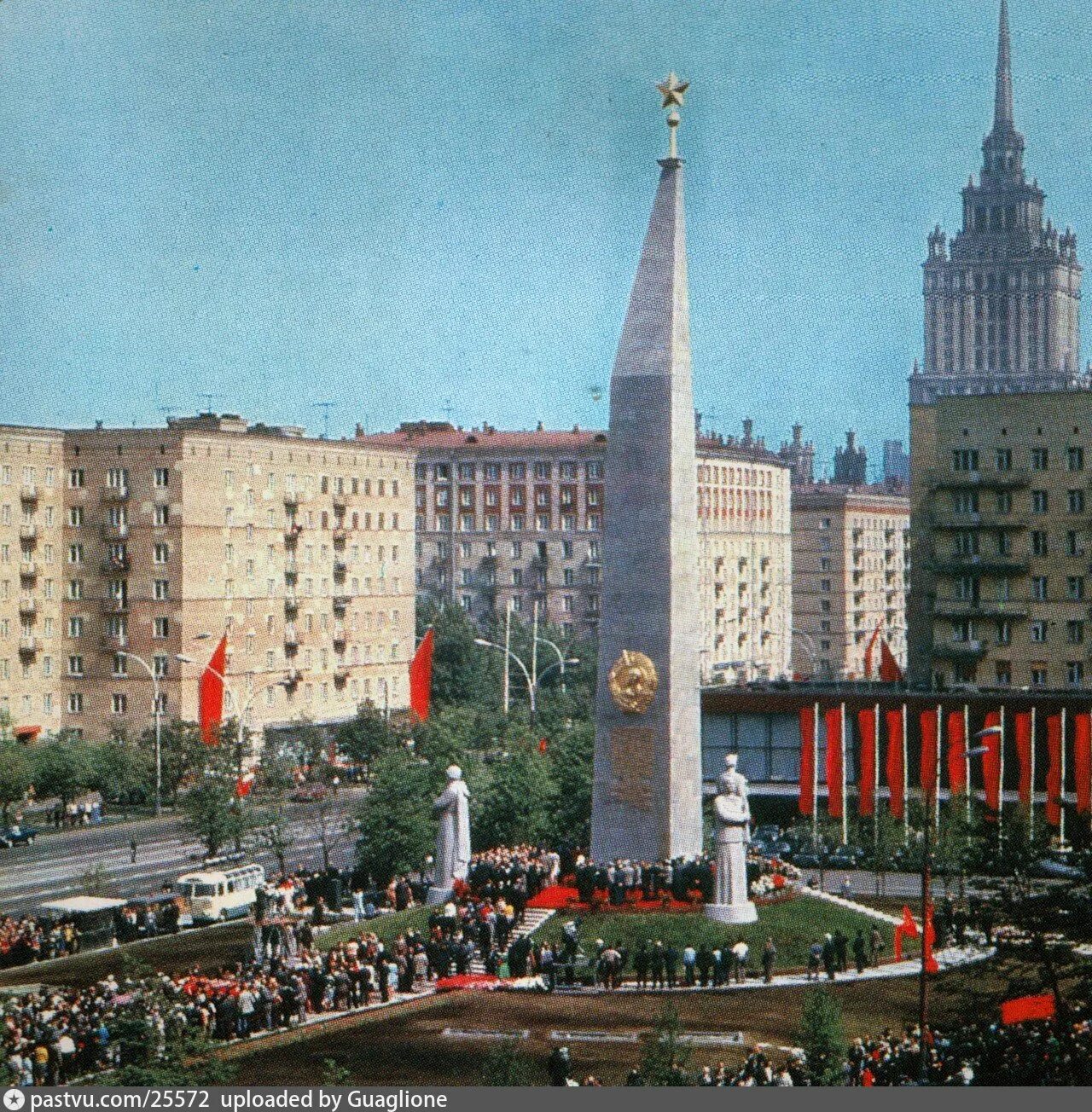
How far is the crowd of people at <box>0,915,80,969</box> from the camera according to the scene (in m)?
41.1

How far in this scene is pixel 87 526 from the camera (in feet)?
250

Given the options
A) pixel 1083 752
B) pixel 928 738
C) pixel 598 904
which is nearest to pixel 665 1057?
pixel 598 904

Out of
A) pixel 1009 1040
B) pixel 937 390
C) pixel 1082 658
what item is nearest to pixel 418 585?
pixel 937 390

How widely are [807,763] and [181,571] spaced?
25835mm

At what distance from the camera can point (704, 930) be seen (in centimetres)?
3884

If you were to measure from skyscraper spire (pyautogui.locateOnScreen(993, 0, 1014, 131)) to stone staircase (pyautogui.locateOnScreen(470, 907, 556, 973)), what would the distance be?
1539 cm

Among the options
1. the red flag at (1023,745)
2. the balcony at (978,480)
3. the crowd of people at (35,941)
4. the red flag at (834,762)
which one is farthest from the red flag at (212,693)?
the red flag at (1023,745)

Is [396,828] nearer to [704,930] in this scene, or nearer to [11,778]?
[704,930]

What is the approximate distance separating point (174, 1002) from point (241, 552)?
153ft

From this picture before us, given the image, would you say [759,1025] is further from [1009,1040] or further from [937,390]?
[937,390]

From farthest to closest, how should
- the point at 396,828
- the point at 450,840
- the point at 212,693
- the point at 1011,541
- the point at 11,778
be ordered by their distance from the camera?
the point at 212,693 < the point at 1011,541 < the point at 11,778 < the point at 396,828 < the point at 450,840

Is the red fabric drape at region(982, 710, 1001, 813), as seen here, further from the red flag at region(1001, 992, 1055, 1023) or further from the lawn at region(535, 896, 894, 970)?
the red flag at region(1001, 992, 1055, 1023)

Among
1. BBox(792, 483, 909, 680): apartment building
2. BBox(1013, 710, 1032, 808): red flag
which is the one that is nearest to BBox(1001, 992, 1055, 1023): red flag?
BBox(1013, 710, 1032, 808): red flag

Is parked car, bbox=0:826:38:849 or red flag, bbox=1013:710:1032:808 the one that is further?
parked car, bbox=0:826:38:849
